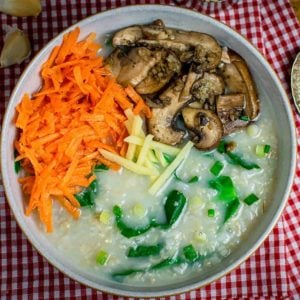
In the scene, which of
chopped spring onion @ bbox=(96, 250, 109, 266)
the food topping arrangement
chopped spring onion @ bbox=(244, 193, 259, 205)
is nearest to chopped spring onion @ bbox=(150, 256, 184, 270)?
the food topping arrangement

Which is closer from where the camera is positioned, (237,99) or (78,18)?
(237,99)

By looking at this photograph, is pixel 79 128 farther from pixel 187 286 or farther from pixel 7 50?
pixel 187 286

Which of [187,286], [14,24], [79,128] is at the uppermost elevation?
[14,24]

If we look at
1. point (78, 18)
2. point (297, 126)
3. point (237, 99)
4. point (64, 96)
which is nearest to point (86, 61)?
point (64, 96)

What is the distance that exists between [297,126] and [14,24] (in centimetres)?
101

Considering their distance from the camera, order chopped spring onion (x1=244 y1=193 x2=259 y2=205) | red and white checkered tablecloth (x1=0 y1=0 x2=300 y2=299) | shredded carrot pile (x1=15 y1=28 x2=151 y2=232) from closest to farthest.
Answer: shredded carrot pile (x1=15 y1=28 x2=151 y2=232) < chopped spring onion (x1=244 y1=193 x2=259 y2=205) < red and white checkered tablecloth (x1=0 y1=0 x2=300 y2=299)

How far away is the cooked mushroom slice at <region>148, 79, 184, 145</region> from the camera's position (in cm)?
211

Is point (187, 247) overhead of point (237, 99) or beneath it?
beneath

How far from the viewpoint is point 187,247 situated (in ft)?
7.02

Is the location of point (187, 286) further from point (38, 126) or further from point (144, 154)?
point (38, 126)

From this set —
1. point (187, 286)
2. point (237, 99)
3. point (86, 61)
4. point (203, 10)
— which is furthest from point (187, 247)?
point (203, 10)

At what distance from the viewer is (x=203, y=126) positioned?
2.09 m

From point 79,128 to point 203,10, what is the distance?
0.64m

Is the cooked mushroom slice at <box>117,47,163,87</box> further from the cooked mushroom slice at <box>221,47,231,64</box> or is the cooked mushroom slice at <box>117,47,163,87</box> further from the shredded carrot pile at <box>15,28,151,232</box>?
the cooked mushroom slice at <box>221,47,231,64</box>
